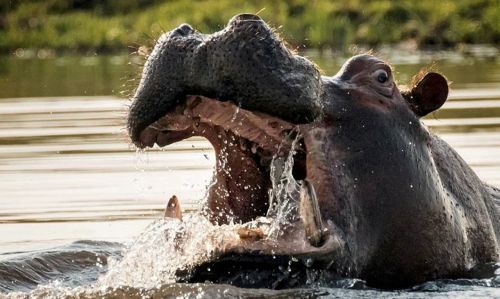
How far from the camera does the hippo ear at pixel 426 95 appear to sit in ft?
18.2

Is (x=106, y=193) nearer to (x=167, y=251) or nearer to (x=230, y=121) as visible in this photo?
(x=167, y=251)

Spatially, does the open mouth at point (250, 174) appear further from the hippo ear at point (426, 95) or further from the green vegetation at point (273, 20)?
the green vegetation at point (273, 20)

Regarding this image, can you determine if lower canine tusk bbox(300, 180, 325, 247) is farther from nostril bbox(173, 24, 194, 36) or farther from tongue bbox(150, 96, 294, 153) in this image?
nostril bbox(173, 24, 194, 36)

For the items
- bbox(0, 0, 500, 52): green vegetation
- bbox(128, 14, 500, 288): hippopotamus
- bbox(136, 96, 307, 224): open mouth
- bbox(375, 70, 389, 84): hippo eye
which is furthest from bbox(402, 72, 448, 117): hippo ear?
bbox(0, 0, 500, 52): green vegetation

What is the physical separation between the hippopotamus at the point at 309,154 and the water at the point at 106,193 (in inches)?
4.4

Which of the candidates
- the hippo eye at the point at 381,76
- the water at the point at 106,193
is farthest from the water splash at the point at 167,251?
the hippo eye at the point at 381,76

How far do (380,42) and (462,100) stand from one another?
14.5 metres

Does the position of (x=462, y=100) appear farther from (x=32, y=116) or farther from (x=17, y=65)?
(x=17, y=65)

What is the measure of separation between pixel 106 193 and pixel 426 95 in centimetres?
383

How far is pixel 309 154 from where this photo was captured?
4.98 meters

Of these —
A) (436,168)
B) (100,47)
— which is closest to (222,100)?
(436,168)

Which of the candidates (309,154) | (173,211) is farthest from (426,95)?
(173,211)

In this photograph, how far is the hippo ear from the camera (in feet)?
18.2

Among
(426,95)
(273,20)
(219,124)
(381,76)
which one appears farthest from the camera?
(273,20)
